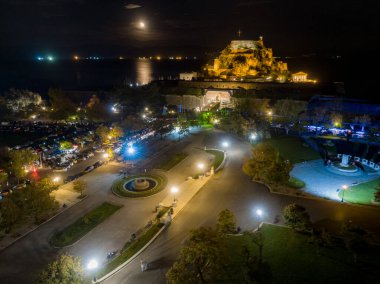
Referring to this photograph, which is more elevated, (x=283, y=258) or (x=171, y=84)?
(x=171, y=84)

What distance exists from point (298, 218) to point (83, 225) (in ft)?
45.9

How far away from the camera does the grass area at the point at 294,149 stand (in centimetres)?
3306

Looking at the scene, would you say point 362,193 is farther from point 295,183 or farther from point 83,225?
point 83,225

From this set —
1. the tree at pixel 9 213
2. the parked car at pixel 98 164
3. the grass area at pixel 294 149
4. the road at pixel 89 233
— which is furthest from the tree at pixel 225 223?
the parked car at pixel 98 164

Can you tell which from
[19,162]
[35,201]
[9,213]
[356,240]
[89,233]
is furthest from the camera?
[19,162]

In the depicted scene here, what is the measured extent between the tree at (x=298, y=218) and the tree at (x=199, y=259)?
5.47 metres

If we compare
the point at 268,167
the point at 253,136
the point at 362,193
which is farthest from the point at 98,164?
the point at 362,193

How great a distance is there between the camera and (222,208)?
23.7m

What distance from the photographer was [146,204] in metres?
25.4

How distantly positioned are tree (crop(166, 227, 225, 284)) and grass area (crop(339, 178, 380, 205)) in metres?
13.6

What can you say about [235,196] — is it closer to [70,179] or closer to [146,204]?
[146,204]

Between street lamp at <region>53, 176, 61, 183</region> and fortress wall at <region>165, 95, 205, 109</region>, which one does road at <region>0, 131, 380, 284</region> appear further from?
fortress wall at <region>165, 95, 205, 109</region>

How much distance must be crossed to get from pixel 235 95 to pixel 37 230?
40.6 metres

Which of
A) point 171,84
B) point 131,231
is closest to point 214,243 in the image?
point 131,231
